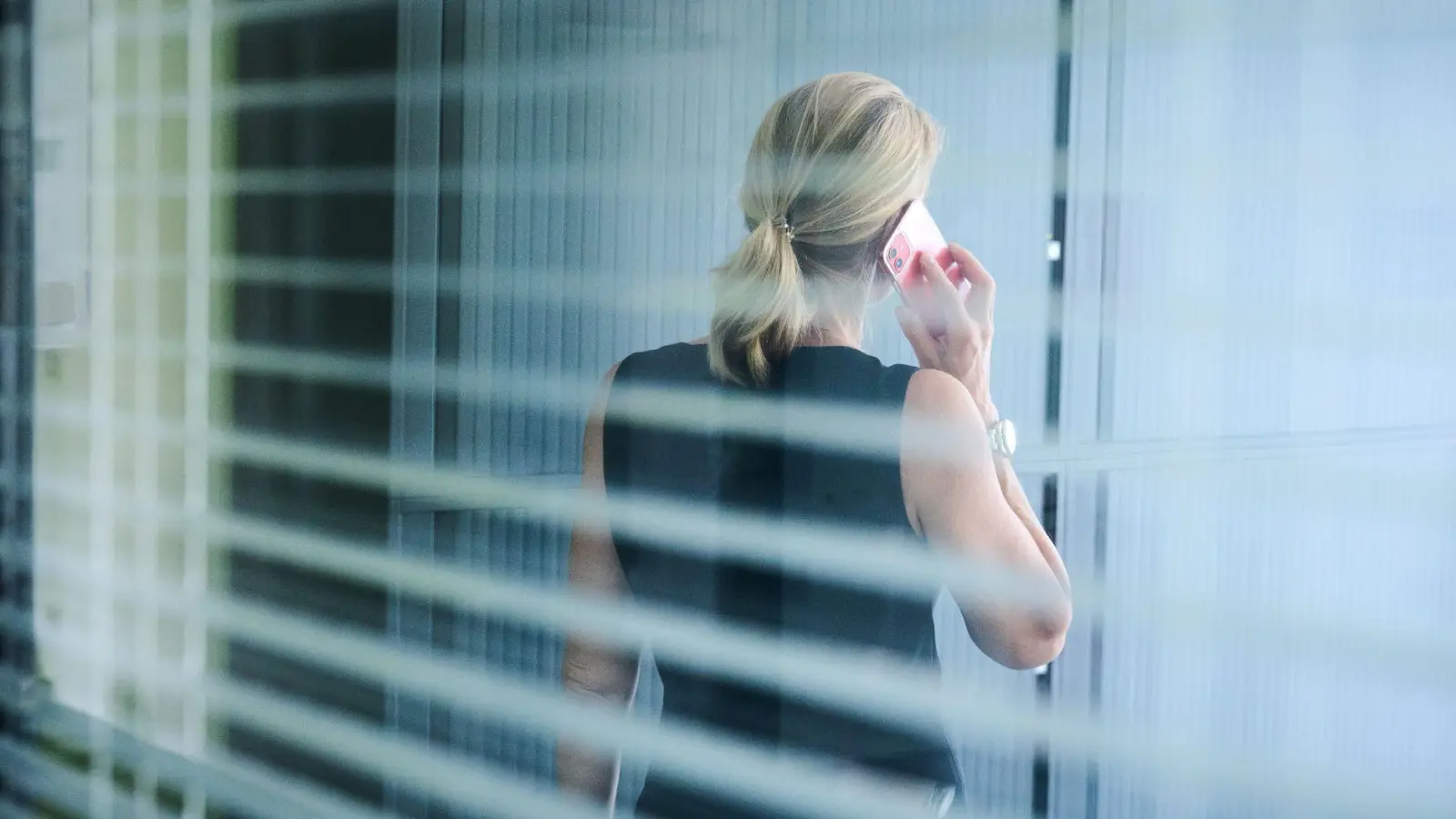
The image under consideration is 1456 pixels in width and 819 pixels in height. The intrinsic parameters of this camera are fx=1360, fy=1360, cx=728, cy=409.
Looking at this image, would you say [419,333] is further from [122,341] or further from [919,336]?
[919,336]

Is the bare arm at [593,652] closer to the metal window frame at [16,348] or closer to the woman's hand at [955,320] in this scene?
the woman's hand at [955,320]

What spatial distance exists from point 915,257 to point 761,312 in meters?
0.16

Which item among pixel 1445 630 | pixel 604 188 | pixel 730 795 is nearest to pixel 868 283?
pixel 730 795

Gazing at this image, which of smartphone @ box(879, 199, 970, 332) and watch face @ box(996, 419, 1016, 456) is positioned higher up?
smartphone @ box(879, 199, 970, 332)

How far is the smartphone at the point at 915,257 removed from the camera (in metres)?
1.14

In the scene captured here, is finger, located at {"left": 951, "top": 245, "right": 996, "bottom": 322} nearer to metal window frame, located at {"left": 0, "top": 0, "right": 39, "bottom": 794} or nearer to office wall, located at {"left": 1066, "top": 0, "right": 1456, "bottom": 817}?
office wall, located at {"left": 1066, "top": 0, "right": 1456, "bottom": 817}

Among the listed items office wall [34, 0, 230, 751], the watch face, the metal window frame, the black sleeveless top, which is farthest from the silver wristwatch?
the metal window frame

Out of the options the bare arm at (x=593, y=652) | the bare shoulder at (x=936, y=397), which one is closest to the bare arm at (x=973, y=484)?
the bare shoulder at (x=936, y=397)

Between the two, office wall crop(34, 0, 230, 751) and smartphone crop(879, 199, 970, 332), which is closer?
smartphone crop(879, 199, 970, 332)

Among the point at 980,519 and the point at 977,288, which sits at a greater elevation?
the point at 977,288

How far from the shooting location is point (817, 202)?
1188mm

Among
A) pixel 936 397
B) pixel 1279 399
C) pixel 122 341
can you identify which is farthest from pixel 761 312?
pixel 122 341

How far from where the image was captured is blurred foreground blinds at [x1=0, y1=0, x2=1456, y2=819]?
1885 mm

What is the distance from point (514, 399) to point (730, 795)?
4.14 feet
